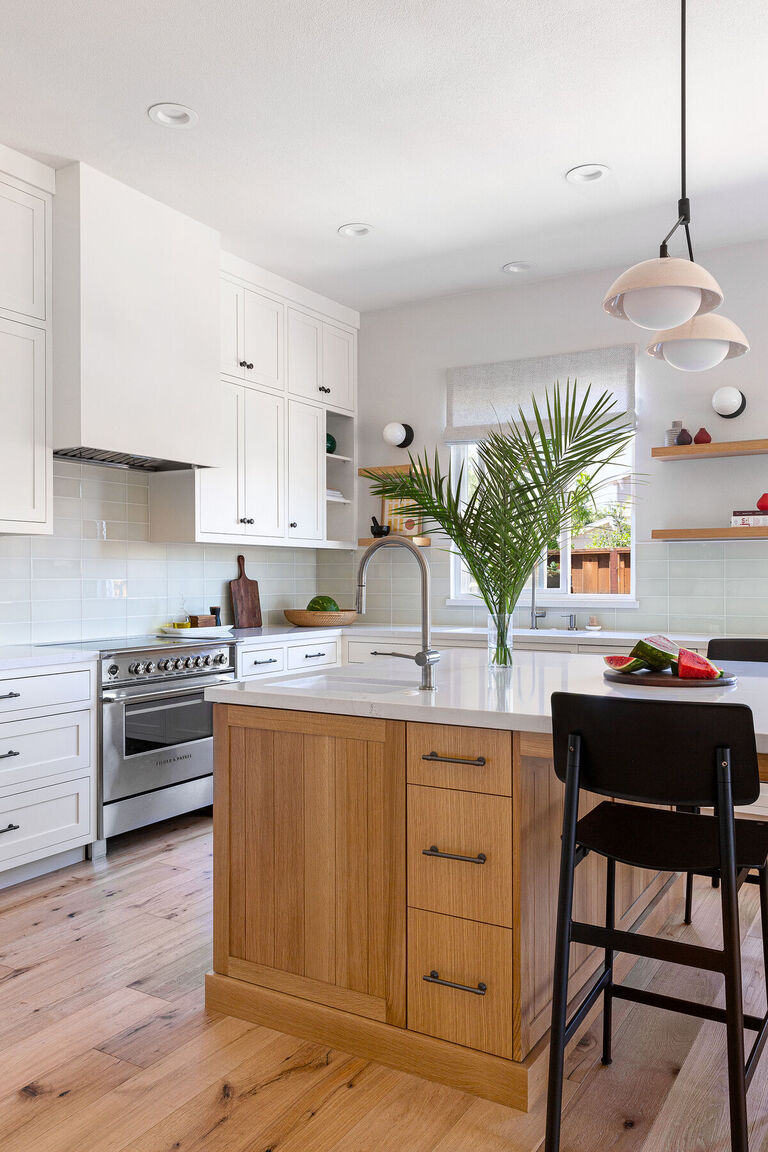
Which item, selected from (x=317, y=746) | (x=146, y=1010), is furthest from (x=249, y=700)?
(x=146, y=1010)

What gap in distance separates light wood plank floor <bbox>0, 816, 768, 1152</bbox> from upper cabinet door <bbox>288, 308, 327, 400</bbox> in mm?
3227

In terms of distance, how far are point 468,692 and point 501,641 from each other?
53 cm

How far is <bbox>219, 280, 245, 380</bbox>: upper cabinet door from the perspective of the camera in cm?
445

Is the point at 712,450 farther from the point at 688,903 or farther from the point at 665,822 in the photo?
the point at 665,822

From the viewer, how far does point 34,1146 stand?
1765 mm

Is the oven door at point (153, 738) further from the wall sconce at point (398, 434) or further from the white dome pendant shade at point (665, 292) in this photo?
the white dome pendant shade at point (665, 292)

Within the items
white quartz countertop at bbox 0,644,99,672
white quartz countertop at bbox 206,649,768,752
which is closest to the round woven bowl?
white quartz countertop at bbox 0,644,99,672

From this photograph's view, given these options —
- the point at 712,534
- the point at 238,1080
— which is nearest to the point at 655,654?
the point at 238,1080

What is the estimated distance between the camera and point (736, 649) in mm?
2973

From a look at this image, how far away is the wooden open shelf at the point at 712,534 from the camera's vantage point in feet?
13.4

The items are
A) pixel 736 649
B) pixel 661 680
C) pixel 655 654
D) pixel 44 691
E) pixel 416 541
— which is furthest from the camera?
pixel 416 541

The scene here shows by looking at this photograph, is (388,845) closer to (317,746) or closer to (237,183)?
(317,746)

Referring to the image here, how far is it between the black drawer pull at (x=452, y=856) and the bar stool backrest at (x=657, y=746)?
36 cm

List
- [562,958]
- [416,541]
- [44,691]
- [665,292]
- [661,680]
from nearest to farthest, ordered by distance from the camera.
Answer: [562,958] < [665,292] < [661,680] < [44,691] < [416,541]
